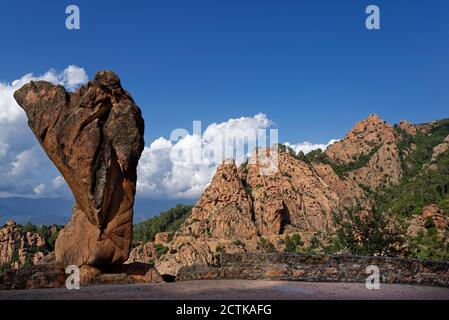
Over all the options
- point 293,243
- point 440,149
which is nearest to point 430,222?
point 293,243

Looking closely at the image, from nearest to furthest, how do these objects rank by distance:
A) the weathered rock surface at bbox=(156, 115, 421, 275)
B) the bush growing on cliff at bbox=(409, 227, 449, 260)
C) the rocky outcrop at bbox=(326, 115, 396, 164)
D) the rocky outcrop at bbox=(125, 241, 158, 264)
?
1. the bush growing on cliff at bbox=(409, 227, 449, 260)
2. the rocky outcrop at bbox=(125, 241, 158, 264)
3. the weathered rock surface at bbox=(156, 115, 421, 275)
4. the rocky outcrop at bbox=(326, 115, 396, 164)

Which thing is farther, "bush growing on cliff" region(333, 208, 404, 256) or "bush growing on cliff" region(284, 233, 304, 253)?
"bush growing on cliff" region(284, 233, 304, 253)

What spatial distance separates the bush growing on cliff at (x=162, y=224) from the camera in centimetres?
11754

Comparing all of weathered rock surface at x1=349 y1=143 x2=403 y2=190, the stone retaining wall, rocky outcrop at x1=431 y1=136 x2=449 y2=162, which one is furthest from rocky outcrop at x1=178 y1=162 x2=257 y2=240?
the stone retaining wall

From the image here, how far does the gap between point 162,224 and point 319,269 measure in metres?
116

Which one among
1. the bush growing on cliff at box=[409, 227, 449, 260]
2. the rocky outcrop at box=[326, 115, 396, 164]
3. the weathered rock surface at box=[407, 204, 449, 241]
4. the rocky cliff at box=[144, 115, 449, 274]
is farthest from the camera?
the rocky outcrop at box=[326, 115, 396, 164]

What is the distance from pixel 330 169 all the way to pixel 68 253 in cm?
11719

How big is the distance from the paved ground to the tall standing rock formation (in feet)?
8.02

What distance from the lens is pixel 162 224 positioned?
420ft

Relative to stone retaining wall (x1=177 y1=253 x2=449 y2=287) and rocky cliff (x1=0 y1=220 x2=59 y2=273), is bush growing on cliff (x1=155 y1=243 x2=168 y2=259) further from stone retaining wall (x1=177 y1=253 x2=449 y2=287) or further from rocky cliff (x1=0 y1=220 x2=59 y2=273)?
stone retaining wall (x1=177 y1=253 x2=449 y2=287)

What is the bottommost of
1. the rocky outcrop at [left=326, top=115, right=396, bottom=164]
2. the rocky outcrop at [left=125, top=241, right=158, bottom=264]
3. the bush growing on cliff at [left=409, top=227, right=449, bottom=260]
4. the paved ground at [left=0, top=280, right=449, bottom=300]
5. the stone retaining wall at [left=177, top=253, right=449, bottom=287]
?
the rocky outcrop at [left=125, top=241, right=158, bottom=264]

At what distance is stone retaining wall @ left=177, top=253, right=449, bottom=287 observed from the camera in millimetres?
14172

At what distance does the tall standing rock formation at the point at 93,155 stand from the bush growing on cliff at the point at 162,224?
96.8 m
